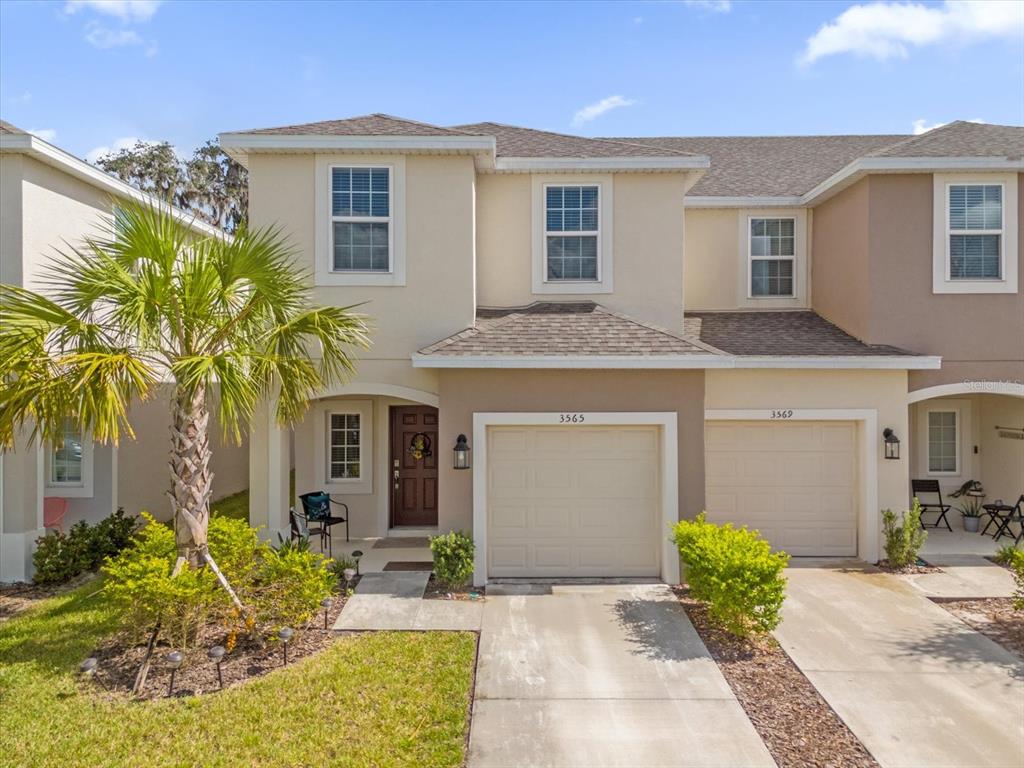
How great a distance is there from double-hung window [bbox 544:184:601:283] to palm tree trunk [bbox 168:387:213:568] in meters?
6.38

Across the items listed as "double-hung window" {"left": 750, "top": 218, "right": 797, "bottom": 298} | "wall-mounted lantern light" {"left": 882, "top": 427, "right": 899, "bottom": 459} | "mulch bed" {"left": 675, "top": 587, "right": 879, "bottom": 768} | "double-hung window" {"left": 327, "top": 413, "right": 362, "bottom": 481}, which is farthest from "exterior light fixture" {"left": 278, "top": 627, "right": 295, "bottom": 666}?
"double-hung window" {"left": 750, "top": 218, "right": 797, "bottom": 298}

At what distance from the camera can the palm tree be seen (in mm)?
6180

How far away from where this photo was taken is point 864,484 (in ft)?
33.2

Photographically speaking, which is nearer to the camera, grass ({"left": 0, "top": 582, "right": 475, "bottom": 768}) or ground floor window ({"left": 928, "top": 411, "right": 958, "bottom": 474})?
grass ({"left": 0, "top": 582, "right": 475, "bottom": 768})

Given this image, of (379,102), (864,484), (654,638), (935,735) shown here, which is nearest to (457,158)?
(379,102)

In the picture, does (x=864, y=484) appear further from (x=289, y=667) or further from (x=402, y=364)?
(x=289, y=667)

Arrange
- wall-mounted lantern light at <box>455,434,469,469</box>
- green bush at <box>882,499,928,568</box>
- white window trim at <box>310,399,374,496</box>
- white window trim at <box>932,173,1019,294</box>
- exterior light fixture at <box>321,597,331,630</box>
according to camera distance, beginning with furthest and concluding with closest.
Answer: white window trim at <box>310,399,374,496</box> → white window trim at <box>932,173,1019,294</box> → green bush at <box>882,499,928,568</box> → wall-mounted lantern light at <box>455,434,469,469</box> → exterior light fixture at <box>321,597,331,630</box>

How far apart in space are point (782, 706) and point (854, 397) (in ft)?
20.1

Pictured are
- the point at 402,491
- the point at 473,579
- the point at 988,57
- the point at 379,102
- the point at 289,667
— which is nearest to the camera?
the point at 289,667

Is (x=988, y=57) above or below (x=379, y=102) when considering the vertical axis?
below

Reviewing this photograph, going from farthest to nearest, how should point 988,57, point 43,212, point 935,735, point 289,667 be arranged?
1. point 988,57
2. point 43,212
3. point 289,667
4. point 935,735

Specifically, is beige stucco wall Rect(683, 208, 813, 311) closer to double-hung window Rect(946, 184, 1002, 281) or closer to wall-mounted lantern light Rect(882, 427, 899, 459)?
double-hung window Rect(946, 184, 1002, 281)

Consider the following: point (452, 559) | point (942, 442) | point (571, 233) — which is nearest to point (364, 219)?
point (571, 233)

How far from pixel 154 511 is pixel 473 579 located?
27.0 ft
